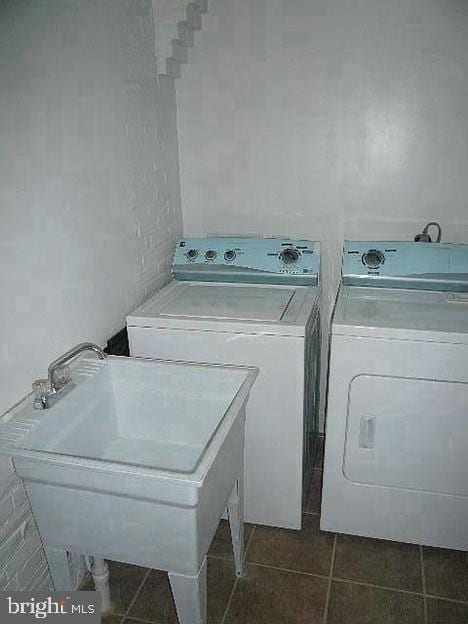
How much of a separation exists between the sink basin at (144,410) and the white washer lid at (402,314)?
54 centimetres

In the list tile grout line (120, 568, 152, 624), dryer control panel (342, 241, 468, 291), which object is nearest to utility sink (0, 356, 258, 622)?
tile grout line (120, 568, 152, 624)

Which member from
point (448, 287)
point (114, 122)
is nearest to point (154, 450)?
point (114, 122)

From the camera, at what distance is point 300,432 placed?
1838mm

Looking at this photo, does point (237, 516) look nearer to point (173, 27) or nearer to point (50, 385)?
point (50, 385)

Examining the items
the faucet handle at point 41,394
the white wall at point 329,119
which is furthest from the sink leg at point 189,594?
the white wall at point 329,119

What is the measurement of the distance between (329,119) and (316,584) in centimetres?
200

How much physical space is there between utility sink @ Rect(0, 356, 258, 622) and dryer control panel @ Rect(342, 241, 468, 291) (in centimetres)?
96

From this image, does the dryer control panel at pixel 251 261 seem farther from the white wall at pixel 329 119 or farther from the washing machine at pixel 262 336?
the white wall at pixel 329 119

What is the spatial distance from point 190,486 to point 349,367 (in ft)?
2.87

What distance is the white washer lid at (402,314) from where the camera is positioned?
1.62m

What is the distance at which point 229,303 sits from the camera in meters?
1.98

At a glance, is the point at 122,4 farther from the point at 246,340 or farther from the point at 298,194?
the point at 246,340

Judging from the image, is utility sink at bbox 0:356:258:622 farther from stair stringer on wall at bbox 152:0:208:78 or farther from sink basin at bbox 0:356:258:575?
stair stringer on wall at bbox 152:0:208:78

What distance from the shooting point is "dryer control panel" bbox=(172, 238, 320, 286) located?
2.19m
